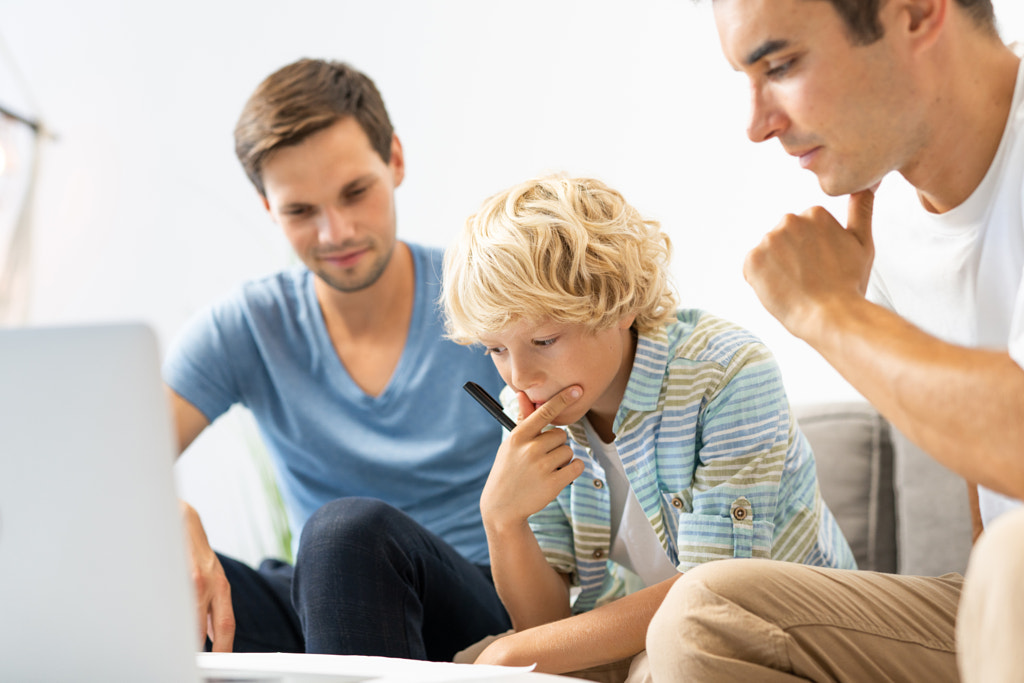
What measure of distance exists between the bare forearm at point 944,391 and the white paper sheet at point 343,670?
1.33 ft

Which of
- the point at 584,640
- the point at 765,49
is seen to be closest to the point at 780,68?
the point at 765,49

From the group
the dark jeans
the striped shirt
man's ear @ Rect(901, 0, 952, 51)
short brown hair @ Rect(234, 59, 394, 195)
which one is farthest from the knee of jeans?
man's ear @ Rect(901, 0, 952, 51)

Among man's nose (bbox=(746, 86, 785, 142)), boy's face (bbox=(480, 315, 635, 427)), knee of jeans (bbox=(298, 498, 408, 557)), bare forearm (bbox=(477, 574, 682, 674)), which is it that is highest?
man's nose (bbox=(746, 86, 785, 142))

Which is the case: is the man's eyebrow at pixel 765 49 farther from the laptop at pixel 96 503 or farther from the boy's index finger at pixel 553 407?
the laptop at pixel 96 503

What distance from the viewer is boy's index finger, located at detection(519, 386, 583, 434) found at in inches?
44.1

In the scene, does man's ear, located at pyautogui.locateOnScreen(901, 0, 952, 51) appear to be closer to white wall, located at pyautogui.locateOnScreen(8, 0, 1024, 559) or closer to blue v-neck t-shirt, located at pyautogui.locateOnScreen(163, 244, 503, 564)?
white wall, located at pyautogui.locateOnScreen(8, 0, 1024, 559)

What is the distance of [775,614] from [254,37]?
2.09m

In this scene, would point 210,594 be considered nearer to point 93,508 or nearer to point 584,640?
point 584,640

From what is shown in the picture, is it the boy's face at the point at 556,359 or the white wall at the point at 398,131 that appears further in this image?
the white wall at the point at 398,131

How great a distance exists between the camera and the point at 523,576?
1162 mm

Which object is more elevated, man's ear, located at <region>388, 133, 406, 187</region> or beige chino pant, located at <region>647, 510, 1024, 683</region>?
man's ear, located at <region>388, 133, 406, 187</region>

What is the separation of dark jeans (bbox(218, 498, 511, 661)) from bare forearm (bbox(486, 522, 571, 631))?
108 millimetres

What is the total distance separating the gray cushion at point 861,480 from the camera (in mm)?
1502

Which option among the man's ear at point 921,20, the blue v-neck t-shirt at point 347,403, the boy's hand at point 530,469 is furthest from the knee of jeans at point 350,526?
the man's ear at point 921,20
